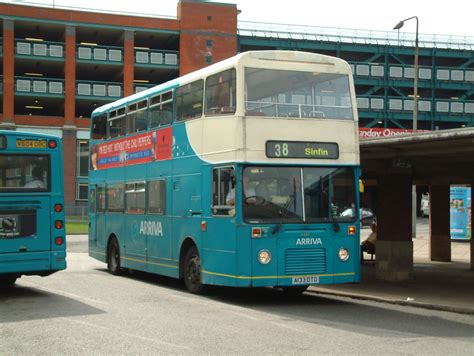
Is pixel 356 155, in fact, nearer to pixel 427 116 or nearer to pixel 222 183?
pixel 222 183

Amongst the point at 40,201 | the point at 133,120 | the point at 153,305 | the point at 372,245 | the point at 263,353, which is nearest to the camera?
the point at 263,353

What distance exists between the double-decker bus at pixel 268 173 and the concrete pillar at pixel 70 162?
50.6 m

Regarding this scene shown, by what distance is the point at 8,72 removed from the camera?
202 ft

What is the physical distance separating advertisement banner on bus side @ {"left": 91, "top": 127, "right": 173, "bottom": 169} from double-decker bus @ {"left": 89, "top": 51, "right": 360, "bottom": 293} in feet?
2.67

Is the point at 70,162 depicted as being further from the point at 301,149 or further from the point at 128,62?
the point at 301,149

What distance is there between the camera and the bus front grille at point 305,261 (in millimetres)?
12570

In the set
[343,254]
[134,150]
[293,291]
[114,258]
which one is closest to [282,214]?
[343,254]

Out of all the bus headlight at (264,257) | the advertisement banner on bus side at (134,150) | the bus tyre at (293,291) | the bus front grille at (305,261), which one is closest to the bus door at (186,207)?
the advertisement banner on bus side at (134,150)

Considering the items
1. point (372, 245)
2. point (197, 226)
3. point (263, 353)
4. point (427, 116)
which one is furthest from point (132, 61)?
point (263, 353)

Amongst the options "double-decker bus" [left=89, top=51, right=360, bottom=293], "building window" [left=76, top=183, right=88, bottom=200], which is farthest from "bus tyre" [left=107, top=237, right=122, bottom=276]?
"building window" [left=76, top=183, right=88, bottom=200]

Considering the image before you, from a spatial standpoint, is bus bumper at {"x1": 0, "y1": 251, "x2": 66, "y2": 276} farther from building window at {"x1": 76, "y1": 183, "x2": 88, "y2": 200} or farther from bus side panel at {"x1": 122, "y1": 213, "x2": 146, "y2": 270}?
building window at {"x1": 76, "y1": 183, "x2": 88, "y2": 200}

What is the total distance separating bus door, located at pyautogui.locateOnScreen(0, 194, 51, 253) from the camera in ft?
42.1

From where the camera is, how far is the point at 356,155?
1321 cm

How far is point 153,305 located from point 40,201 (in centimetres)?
297
